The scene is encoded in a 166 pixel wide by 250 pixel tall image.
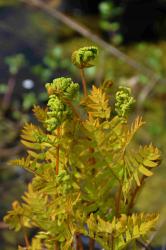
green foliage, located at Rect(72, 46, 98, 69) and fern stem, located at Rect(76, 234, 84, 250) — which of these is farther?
fern stem, located at Rect(76, 234, 84, 250)

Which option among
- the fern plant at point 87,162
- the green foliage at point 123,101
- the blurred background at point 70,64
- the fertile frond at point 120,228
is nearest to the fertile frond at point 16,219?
the fern plant at point 87,162

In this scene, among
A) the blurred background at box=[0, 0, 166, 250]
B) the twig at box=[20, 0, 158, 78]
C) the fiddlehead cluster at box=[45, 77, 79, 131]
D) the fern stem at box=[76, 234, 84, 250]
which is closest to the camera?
the fiddlehead cluster at box=[45, 77, 79, 131]

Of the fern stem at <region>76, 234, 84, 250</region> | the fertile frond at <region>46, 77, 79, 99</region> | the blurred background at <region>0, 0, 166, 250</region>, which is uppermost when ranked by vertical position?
the blurred background at <region>0, 0, 166, 250</region>

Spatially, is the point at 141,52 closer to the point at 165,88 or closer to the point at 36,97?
the point at 165,88

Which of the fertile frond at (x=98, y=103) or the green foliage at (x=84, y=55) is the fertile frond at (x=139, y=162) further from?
the green foliage at (x=84, y=55)

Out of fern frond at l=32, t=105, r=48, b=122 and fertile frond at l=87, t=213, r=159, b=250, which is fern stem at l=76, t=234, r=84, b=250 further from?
fern frond at l=32, t=105, r=48, b=122

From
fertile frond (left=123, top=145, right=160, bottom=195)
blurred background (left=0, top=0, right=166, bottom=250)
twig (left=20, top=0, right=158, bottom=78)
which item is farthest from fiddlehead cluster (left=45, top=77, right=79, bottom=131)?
twig (left=20, top=0, right=158, bottom=78)

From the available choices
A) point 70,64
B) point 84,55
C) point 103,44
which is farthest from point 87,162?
point 70,64
